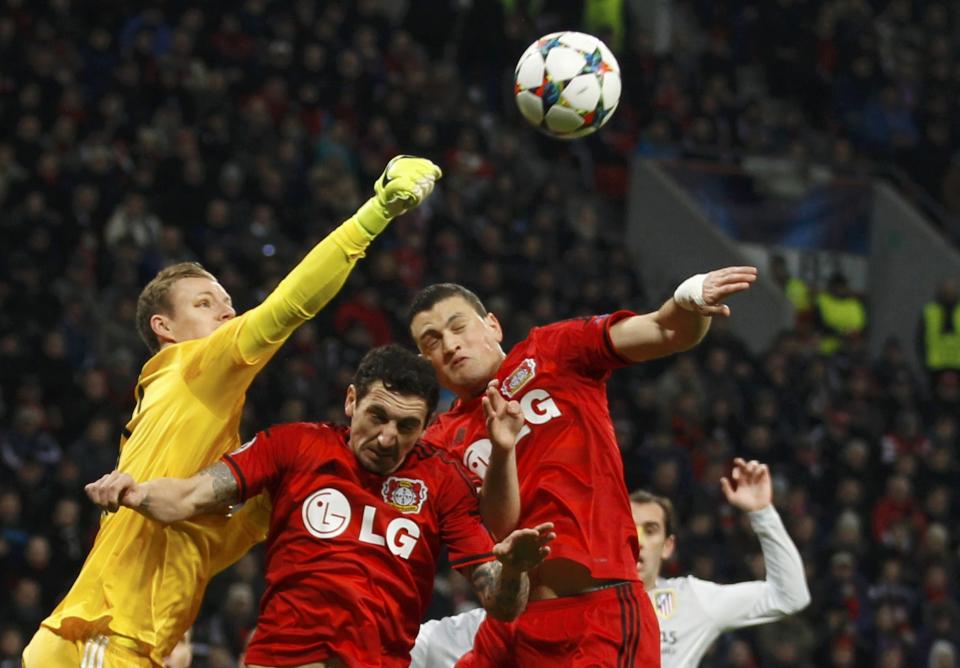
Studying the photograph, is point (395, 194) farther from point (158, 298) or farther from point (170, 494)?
point (170, 494)

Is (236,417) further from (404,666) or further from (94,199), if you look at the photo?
(94,199)

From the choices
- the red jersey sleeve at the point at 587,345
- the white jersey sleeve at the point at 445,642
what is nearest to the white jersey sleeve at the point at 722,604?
the white jersey sleeve at the point at 445,642

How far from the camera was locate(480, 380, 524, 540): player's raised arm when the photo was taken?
5195 mm

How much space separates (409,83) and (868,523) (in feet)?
20.8

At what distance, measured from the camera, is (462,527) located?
17.6 feet

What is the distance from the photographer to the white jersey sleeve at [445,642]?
6.74 m

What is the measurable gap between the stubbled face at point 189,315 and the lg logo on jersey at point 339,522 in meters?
0.91

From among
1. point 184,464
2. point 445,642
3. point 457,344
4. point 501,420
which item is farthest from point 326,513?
point 445,642

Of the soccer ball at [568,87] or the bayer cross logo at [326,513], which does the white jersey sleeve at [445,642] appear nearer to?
the bayer cross logo at [326,513]

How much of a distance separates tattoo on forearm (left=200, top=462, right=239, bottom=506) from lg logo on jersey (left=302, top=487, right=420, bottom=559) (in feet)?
0.78

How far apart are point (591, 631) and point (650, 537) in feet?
5.70

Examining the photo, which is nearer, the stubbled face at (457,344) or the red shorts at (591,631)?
the red shorts at (591,631)

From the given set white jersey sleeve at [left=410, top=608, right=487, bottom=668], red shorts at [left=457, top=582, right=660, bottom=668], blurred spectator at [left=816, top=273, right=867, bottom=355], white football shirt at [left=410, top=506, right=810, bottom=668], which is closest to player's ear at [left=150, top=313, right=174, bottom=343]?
red shorts at [left=457, top=582, right=660, bottom=668]

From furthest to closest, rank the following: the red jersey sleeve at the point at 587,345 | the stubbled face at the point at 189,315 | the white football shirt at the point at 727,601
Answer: the white football shirt at the point at 727,601
the stubbled face at the point at 189,315
the red jersey sleeve at the point at 587,345
